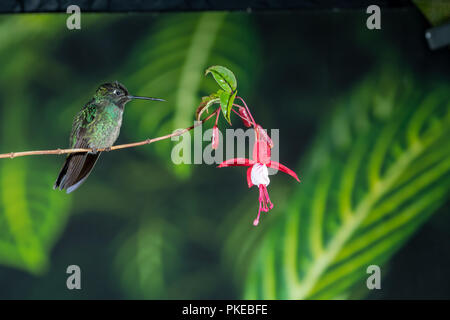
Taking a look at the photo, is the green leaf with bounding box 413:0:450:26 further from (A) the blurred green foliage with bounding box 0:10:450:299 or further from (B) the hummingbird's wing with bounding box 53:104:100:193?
(B) the hummingbird's wing with bounding box 53:104:100:193

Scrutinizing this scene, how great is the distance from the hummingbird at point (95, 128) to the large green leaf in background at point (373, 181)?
1108 mm

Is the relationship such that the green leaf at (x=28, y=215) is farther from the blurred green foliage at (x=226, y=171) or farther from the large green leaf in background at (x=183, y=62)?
the large green leaf in background at (x=183, y=62)

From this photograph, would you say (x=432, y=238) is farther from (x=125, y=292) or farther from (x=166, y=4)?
(x=166, y=4)

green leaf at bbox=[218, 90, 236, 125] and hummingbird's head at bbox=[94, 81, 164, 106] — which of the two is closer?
green leaf at bbox=[218, 90, 236, 125]

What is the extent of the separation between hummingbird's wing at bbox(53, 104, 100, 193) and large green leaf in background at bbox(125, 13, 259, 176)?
378 millimetres

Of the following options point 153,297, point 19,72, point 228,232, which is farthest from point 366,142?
point 19,72

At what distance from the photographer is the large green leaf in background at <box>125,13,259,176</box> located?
2.55 meters

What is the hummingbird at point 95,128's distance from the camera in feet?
6.82

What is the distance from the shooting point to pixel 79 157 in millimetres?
2133

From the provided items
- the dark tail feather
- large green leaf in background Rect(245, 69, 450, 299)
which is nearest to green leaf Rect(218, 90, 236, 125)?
the dark tail feather

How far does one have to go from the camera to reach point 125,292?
8.43 feet

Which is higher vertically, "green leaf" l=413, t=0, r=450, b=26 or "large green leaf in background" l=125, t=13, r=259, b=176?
"green leaf" l=413, t=0, r=450, b=26

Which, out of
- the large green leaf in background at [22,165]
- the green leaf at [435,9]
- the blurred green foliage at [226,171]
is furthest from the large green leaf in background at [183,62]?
the green leaf at [435,9]

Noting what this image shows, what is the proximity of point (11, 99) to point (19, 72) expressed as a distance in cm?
15
